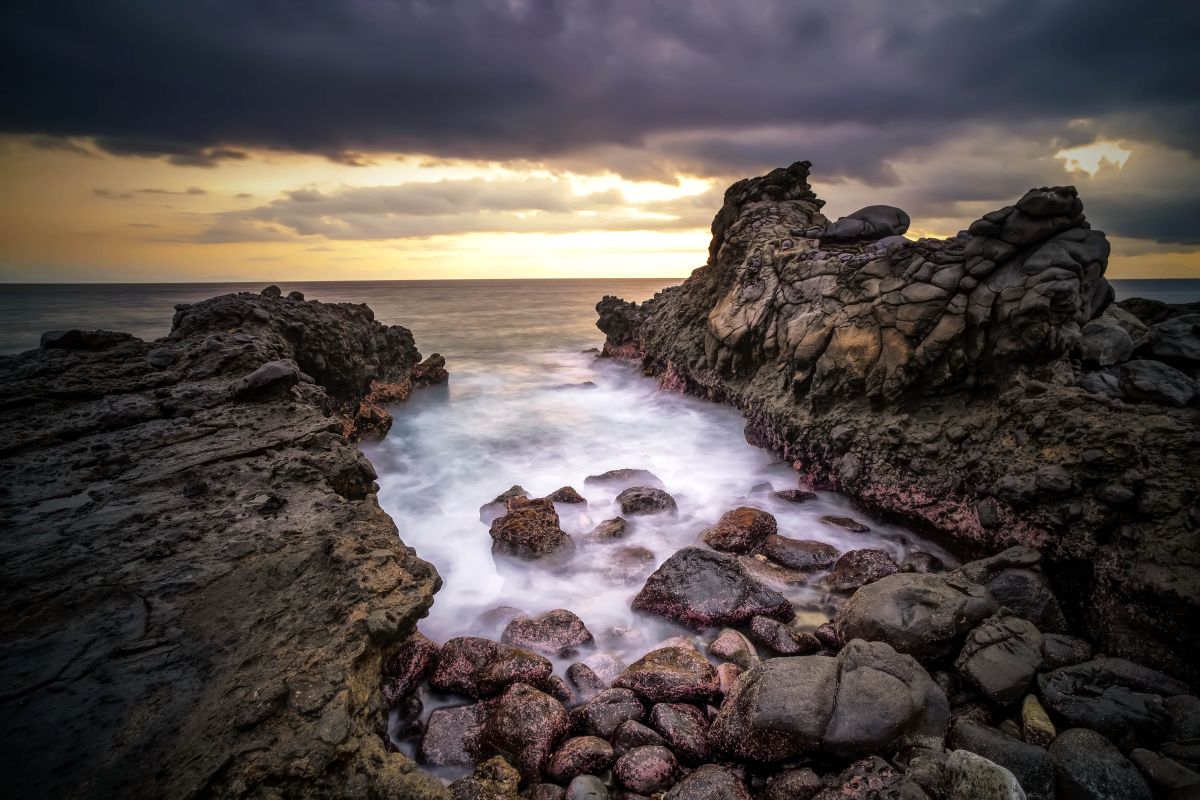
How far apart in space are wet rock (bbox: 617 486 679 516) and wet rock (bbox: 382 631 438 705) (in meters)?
4.07

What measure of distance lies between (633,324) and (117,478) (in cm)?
1981

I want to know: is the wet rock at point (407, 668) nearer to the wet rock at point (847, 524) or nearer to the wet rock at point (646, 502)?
the wet rock at point (646, 502)

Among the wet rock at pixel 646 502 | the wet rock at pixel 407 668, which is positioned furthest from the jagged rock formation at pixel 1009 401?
the wet rock at pixel 407 668

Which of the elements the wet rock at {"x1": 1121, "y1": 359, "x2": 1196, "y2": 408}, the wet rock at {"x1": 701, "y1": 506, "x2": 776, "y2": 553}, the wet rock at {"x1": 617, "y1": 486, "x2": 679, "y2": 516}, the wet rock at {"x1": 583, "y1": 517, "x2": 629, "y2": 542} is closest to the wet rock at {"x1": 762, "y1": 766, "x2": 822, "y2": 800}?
the wet rock at {"x1": 701, "y1": 506, "x2": 776, "y2": 553}

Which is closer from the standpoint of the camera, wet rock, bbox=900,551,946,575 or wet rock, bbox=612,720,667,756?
wet rock, bbox=612,720,667,756

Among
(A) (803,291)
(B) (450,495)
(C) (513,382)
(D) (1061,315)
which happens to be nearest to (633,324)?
(C) (513,382)

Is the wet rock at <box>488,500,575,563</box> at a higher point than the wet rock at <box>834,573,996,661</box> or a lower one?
lower

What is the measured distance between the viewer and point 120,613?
3.15m

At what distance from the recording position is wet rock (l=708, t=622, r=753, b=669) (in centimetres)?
479

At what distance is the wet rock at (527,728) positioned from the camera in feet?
12.0

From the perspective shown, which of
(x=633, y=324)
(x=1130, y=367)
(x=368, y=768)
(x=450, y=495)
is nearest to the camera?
(x=368, y=768)

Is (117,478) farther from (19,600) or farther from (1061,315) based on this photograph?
(1061,315)

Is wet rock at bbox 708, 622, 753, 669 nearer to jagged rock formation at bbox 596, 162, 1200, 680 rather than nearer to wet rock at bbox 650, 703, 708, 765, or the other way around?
wet rock at bbox 650, 703, 708, 765

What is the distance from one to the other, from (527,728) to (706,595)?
8.12ft
